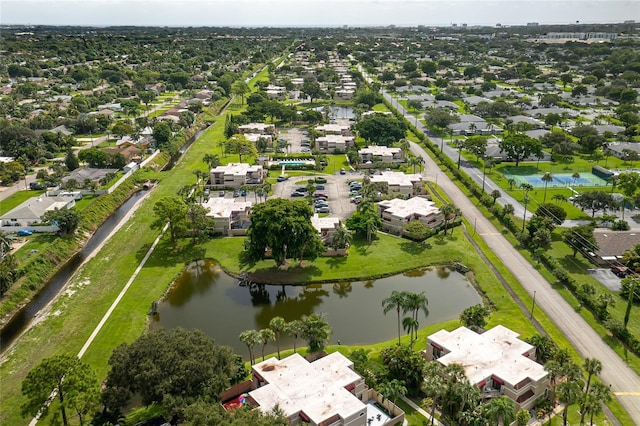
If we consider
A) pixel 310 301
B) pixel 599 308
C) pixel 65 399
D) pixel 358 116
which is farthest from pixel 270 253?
pixel 358 116

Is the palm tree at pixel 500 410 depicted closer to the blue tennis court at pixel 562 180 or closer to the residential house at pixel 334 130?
the blue tennis court at pixel 562 180

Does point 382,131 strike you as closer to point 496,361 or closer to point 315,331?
point 315,331

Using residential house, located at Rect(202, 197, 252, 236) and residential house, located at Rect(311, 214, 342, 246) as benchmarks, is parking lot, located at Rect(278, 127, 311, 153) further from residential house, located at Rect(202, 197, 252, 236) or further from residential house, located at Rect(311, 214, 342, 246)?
residential house, located at Rect(311, 214, 342, 246)

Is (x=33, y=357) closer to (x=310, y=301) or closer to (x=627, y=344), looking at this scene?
(x=310, y=301)

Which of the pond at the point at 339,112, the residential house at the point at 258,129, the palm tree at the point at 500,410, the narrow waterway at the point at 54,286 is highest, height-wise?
the residential house at the point at 258,129

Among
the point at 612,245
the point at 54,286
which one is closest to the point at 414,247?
the point at 612,245

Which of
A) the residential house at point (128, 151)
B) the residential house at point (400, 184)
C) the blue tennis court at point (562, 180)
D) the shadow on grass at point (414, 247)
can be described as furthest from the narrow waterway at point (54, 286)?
the blue tennis court at point (562, 180)

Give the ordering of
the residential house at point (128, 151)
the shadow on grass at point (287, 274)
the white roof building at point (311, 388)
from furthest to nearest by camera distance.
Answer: the residential house at point (128, 151)
the shadow on grass at point (287, 274)
the white roof building at point (311, 388)

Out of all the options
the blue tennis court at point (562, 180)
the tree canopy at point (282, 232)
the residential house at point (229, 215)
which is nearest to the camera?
the tree canopy at point (282, 232)
